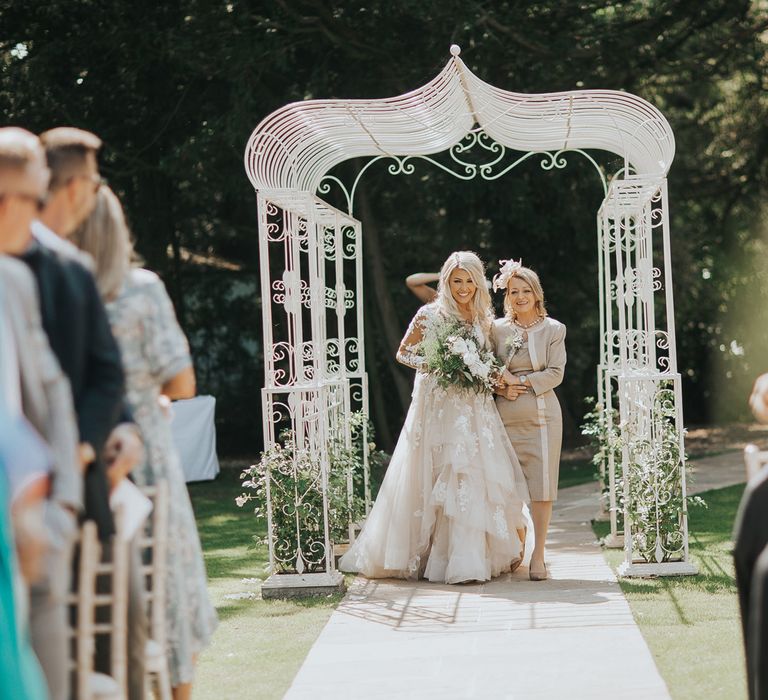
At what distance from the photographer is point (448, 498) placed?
24.5ft

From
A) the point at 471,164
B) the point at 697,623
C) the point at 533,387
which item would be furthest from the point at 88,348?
the point at 471,164

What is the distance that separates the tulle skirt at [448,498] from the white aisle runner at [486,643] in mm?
150

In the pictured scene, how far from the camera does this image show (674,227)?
1745 cm

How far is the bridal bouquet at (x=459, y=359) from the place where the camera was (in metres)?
7.38

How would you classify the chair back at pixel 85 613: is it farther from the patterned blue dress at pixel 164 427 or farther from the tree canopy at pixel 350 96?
the tree canopy at pixel 350 96

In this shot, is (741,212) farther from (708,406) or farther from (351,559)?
(351,559)

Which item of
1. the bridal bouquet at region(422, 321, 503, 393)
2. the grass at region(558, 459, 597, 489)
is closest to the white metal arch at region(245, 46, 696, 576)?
the bridal bouquet at region(422, 321, 503, 393)

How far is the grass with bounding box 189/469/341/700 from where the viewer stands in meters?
5.29

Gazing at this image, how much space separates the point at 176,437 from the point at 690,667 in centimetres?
977

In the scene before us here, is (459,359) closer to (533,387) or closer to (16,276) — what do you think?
(533,387)

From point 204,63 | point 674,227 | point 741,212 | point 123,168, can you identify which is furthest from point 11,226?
point 741,212

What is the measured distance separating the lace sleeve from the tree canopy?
19.1 feet

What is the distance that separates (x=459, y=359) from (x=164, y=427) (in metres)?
3.67

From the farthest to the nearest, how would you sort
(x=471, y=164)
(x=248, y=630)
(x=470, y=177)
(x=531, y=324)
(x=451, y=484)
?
(x=471, y=164)
(x=531, y=324)
(x=470, y=177)
(x=451, y=484)
(x=248, y=630)
